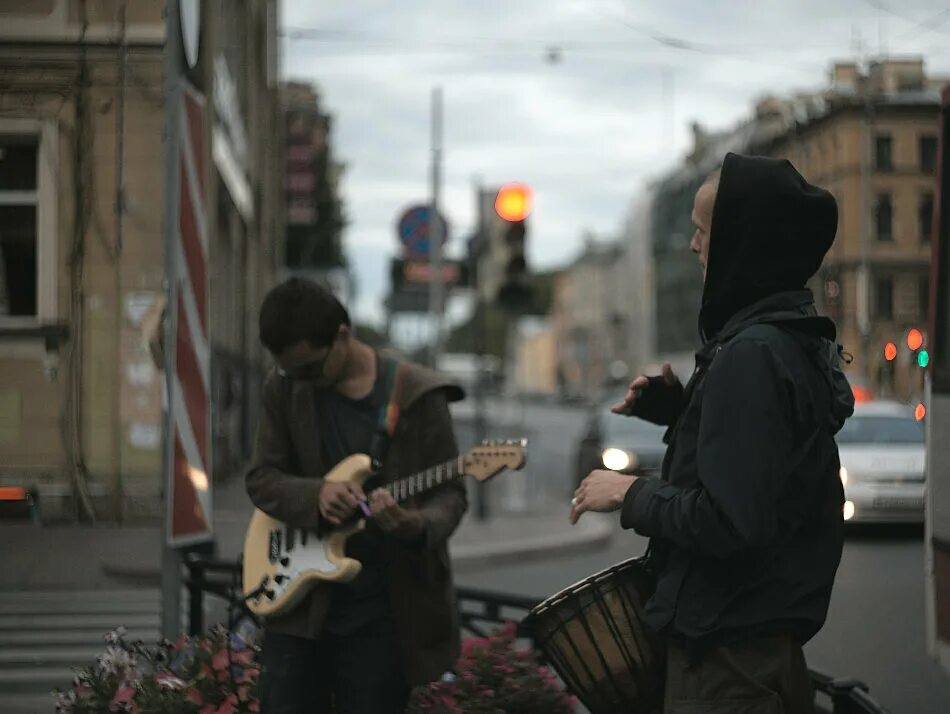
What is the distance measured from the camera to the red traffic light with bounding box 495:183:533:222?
607 inches

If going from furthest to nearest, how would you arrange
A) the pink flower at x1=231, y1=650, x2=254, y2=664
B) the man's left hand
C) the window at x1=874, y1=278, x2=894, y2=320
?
the window at x1=874, y1=278, x2=894, y2=320, the pink flower at x1=231, y1=650, x2=254, y2=664, the man's left hand

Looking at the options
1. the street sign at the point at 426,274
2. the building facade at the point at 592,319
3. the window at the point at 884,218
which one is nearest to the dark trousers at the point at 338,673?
the street sign at the point at 426,274

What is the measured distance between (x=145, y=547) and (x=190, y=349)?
8.11m

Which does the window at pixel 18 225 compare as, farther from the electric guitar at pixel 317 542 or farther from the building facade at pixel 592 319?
the building facade at pixel 592 319

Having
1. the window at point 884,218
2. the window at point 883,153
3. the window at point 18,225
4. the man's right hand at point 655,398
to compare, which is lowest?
the man's right hand at point 655,398

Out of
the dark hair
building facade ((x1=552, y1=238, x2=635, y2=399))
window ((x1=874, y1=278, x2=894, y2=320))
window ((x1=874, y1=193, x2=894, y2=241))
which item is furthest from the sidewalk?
building facade ((x1=552, y1=238, x2=635, y2=399))

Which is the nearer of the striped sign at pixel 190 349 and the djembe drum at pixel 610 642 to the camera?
the djembe drum at pixel 610 642

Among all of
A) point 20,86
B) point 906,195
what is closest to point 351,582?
point 20,86

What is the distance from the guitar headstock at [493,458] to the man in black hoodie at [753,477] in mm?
1270

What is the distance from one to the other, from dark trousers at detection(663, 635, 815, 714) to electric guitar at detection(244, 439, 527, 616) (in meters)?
1.31

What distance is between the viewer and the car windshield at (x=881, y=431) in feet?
57.7

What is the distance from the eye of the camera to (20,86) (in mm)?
12438

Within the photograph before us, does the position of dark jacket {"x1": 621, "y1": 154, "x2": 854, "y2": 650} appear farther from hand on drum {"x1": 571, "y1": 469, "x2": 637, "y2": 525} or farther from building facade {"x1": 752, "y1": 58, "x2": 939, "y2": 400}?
building facade {"x1": 752, "y1": 58, "x2": 939, "y2": 400}

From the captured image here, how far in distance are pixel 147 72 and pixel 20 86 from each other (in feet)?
11.5
